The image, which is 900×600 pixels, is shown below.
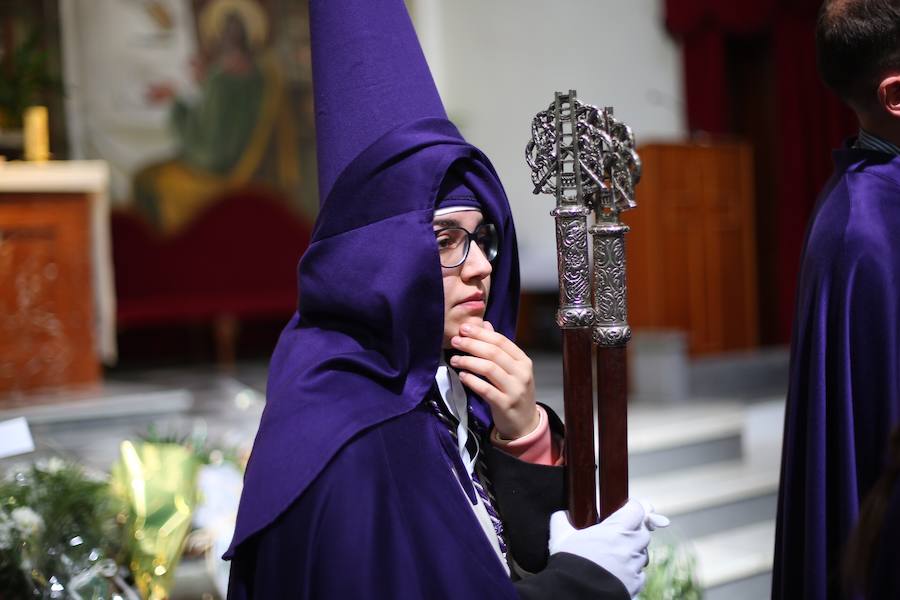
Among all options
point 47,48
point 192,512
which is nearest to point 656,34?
point 47,48

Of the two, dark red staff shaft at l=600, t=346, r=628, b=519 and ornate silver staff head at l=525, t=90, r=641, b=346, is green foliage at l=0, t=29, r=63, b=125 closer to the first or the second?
ornate silver staff head at l=525, t=90, r=641, b=346

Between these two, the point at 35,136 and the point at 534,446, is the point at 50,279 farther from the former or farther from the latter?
the point at 534,446

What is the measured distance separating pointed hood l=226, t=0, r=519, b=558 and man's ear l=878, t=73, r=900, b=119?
69 centimetres

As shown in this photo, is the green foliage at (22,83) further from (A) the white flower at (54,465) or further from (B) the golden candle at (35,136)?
(A) the white flower at (54,465)

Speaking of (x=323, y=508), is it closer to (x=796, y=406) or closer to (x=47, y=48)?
(x=796, y=406)

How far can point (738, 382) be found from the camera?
6695 mm

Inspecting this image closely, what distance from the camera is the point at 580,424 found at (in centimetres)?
154

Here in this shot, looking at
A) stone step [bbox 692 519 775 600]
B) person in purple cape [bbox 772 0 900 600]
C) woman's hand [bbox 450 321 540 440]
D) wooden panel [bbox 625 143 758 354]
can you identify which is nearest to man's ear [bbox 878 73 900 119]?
person in purple cape [bbox 772 0 900 600]

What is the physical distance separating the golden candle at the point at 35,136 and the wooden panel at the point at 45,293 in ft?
1.51

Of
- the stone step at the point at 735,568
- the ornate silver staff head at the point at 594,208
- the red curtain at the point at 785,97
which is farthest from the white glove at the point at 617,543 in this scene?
the red curtain at the point at 785,97

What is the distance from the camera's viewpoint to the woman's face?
162 cm

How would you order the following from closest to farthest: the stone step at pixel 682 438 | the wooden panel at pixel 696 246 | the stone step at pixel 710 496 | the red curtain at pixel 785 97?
the stone step at pixel 710 496 < the stone step at pixel 682 438 < the wooden panel at pixel 696 246 < the red curtain at pixel 785 97

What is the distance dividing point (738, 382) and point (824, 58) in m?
5.12

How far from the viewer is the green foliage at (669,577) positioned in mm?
2463
